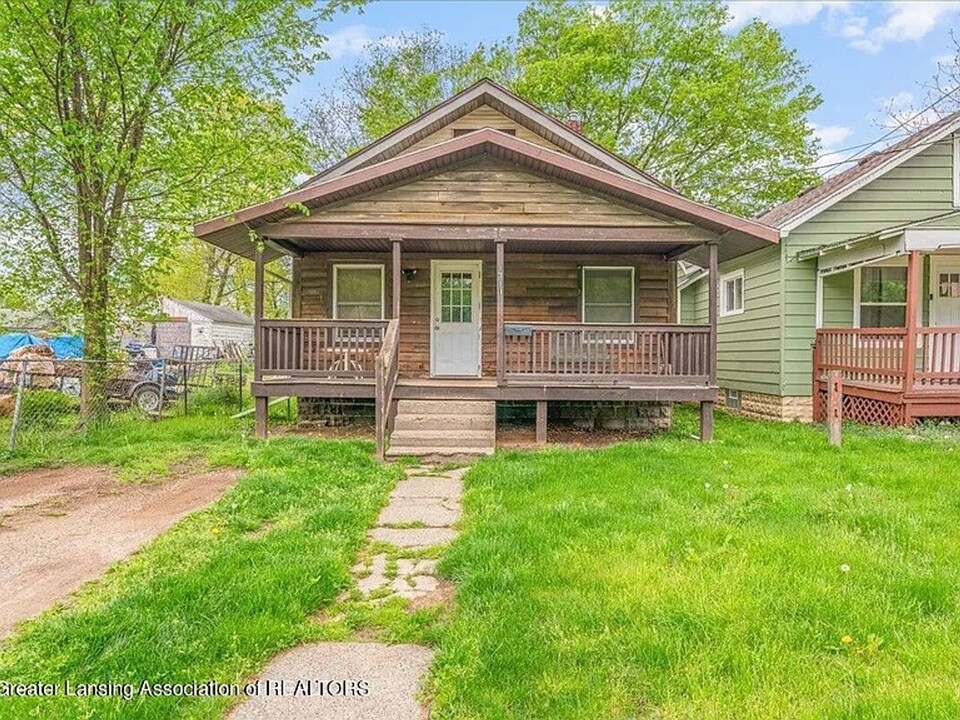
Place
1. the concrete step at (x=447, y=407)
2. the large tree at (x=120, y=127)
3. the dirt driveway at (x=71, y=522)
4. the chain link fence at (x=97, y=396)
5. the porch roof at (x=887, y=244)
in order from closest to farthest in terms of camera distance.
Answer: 1. the dirt driveway at (x=71, y=522)
2. the large tree at (x=120, y=127)
3. the chain link fence at (x=97, y=396)
4. the porch roof at (x=887, y=244)
5. the concrete step at (x=447, y=407)

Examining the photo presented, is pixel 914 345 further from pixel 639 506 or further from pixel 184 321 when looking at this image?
pixel 184 321

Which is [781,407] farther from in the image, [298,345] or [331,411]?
[298,345]

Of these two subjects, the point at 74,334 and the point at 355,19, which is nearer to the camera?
the point at 74,334

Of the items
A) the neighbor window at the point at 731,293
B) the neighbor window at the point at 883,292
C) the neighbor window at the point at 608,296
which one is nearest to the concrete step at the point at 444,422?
the neighbor window at the point at 608,296

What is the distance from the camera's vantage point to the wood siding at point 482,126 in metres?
11.4

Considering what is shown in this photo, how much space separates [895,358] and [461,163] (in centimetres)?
712

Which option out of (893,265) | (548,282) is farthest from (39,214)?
(893,265)

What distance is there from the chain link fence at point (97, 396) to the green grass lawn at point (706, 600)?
6.13 m

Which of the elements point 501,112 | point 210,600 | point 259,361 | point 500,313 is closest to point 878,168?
point 501,112

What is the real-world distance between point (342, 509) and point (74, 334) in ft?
19.7

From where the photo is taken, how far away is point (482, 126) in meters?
11.5

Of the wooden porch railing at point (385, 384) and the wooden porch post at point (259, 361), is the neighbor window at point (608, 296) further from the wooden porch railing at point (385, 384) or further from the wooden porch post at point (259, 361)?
→ the wooden porch post at point (259, 361)

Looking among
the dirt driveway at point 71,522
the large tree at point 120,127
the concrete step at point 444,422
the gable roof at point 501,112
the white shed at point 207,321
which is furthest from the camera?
the white shed at point 207,321

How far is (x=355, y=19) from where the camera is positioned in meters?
10.5
